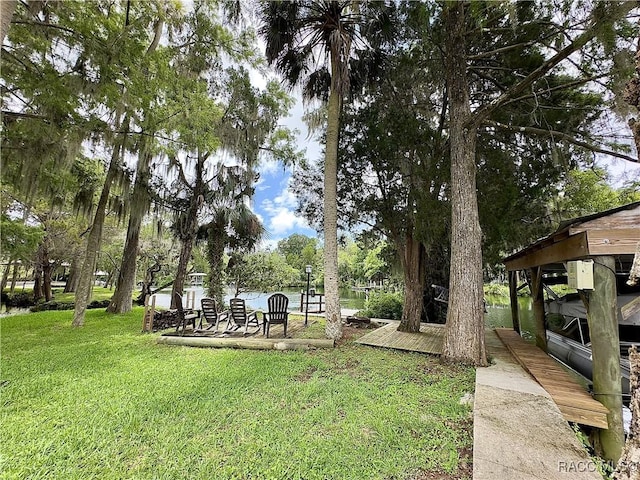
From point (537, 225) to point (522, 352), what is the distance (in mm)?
3670

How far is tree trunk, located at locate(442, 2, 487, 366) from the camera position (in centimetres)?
459

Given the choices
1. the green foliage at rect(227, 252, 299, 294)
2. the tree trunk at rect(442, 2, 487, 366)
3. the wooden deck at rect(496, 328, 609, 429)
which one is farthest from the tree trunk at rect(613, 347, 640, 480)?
the green foliage at rect(227, 252, 299, 294)

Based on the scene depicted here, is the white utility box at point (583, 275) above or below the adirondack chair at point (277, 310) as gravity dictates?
above

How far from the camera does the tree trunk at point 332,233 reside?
629cm

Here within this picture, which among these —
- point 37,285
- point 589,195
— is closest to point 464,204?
point 589,195

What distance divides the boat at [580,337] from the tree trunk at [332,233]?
4132 millimetres

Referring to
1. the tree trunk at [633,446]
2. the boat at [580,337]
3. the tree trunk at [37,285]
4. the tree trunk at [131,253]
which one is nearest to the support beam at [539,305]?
the boat at [580,337]

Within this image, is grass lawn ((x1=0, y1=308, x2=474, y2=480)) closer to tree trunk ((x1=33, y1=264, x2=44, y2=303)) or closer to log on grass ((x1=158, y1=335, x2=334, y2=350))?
log on grass ((x1=158, y1=335, x2=334, y2=350))

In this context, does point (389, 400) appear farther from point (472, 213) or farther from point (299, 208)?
point (299, 208)

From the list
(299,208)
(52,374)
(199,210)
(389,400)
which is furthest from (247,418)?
(199,210)

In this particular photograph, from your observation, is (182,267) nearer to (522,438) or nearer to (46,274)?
(46,274)

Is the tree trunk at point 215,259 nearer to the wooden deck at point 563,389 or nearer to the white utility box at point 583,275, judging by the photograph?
the wooden deck at point 563,389

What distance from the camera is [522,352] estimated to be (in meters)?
5.06

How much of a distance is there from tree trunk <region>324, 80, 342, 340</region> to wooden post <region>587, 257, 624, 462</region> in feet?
13.6
